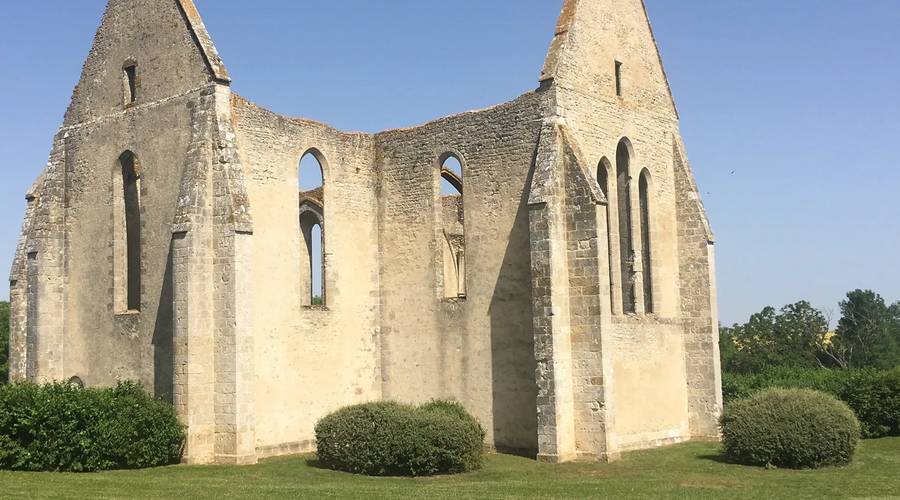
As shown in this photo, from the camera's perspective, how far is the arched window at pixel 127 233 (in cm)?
2050

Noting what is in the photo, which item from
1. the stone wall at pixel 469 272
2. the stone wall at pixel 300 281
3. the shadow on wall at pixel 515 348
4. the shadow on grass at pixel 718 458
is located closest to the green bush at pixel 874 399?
the shadow on grass at pixel 718 458

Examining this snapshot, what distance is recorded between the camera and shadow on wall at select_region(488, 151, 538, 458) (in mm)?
19188

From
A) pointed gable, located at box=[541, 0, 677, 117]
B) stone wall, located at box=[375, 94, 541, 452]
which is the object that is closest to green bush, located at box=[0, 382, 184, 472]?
stone wall, located at box=[375, 94, 541, 452]

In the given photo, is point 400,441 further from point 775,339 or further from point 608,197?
→ point 775,339

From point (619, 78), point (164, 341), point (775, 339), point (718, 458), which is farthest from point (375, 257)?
point (775, 339)

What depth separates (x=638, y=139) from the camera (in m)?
21.7

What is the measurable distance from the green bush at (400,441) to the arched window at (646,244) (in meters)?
6.12

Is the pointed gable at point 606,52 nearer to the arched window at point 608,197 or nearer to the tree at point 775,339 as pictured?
the arched window at point 608,197

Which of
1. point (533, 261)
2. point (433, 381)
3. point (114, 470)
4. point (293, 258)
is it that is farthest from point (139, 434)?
point (533, 261)

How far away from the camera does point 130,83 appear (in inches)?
818

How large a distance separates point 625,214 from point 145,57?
35.1 feet

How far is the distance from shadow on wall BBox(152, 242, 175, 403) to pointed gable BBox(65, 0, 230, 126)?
3398 millimetres

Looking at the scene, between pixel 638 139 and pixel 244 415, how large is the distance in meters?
10.3

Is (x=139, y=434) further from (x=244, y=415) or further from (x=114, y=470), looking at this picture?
(x=244, y=415)
